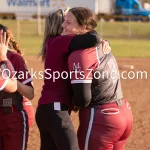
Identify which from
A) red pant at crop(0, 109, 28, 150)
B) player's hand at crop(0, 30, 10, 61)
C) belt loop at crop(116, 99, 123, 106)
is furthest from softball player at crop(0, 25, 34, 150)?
belt loop at crop(116, 99, 123, 106)

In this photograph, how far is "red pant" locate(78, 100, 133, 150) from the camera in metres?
4.36

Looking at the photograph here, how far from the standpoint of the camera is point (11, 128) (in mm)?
4711

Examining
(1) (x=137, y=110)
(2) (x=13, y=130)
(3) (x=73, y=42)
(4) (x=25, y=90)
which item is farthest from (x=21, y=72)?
(1) (x=137, y=110)

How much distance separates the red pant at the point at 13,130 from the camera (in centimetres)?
471

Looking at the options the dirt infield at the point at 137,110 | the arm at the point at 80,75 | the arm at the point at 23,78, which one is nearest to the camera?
the arm at the point at 80,75

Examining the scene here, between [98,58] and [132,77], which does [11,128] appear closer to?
[98,58]

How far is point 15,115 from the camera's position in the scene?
4730 millimetres

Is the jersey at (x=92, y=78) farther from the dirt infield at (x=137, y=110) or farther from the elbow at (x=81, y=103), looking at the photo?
the dirt infield at (x=137, y=110)

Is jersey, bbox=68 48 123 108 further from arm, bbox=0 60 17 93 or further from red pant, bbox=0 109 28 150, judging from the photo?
red pant, bbox=0 109 28 150

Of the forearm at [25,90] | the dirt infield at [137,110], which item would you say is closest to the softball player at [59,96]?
the forearm at [25,90]

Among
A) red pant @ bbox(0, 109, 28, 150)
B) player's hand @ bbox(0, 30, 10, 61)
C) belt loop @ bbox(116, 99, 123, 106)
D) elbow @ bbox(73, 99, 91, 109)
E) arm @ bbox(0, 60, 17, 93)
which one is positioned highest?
player's hand @ bbox(0, 30, 10, 61)

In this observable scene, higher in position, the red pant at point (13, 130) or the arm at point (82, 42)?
the arm at point (82, 42)

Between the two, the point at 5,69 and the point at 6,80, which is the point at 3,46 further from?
the point at 6,80

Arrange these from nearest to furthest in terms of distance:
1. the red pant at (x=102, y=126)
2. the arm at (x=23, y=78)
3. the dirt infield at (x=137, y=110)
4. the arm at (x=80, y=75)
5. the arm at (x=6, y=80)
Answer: the arm at (x=6, y=80) → the arm at (x=80, y=75) → the red pant at (x=102, y=126) → the arm at (x=23, y=78) → the dirt infield at (x=137, y=110)
